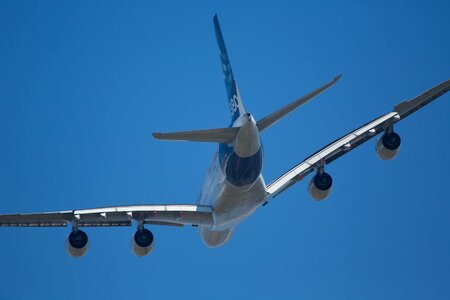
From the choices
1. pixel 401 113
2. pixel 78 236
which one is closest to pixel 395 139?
pixel 401 113

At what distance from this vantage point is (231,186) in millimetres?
44562

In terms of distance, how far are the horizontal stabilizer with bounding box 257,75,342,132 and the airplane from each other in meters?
0.05

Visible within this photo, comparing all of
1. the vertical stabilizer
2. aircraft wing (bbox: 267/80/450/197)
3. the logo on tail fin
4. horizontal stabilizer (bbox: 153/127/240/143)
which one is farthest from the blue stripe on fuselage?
aircraft wing (bbox: 267/80/450/197)

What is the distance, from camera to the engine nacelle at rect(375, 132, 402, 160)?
4809 centimetres

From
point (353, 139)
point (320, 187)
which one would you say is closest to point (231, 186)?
point (320, 187)

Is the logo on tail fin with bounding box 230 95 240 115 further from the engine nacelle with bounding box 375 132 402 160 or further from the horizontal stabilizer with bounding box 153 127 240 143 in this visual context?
the engine nacelle with bounding box 375 132 402 160

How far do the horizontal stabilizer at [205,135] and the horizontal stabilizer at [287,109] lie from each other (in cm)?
118

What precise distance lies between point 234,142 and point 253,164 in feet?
4.98

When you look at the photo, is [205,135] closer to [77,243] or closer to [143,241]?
[143,241]

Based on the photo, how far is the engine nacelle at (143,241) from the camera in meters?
46.9

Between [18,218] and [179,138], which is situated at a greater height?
[18,218]

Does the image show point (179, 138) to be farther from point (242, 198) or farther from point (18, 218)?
point (18, 218)

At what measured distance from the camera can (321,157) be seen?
48.2 metres

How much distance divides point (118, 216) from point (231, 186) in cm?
592
